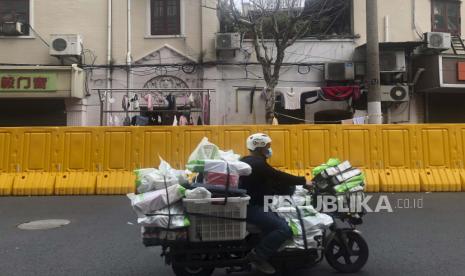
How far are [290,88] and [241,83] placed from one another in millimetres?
1833

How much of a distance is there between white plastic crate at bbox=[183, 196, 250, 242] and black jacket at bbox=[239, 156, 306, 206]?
265mm

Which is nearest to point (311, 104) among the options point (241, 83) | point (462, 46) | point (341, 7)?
point (241, 83)

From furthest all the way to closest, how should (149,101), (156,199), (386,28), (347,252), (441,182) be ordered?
(386,28) < (149,101) < (441,182) < (347,252) < (156,199)

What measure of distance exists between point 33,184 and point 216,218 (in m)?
8.73

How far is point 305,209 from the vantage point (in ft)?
18.1

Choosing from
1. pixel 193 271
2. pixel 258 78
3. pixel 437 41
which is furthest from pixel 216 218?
pixel 437 41

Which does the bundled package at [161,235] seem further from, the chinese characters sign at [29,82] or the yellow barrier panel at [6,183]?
the chinese characters sign at [29,82]

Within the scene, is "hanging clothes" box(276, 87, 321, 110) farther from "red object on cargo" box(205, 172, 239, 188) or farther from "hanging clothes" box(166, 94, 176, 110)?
"red object on cargo" box(205, 172, 239, 188)

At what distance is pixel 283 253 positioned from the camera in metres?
5.34

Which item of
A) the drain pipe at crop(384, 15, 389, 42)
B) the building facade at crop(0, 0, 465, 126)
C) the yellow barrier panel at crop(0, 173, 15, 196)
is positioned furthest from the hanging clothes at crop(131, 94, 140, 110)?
the drain pipe at crop(384, 15, 389, 42)

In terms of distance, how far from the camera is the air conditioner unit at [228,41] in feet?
60.7

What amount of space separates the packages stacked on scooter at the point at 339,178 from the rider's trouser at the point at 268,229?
66 cm

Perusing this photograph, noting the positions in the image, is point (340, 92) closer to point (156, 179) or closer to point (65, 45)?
point (65, 45)

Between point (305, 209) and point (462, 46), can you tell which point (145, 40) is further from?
A: point (305, 209)
